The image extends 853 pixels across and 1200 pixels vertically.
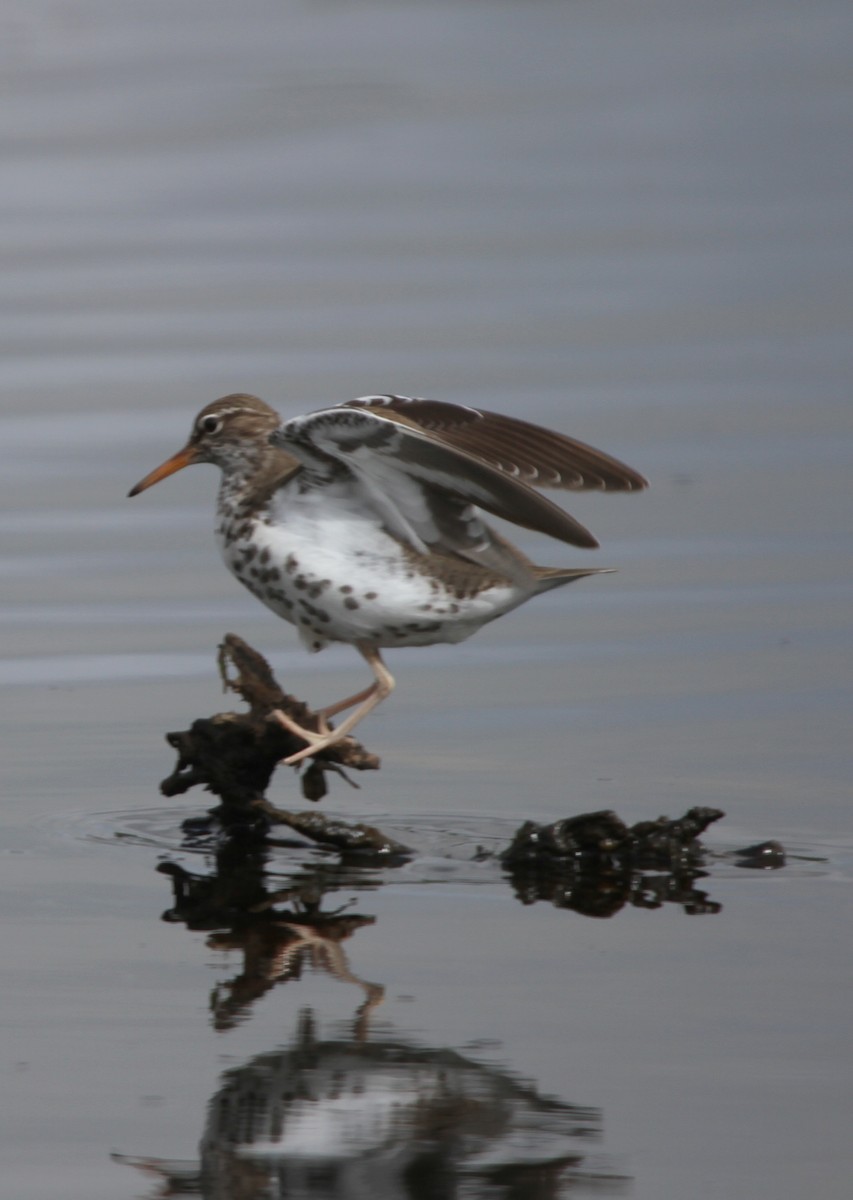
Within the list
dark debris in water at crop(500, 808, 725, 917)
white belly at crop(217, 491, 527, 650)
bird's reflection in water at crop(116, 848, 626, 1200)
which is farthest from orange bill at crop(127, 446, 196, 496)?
bird's reflection in water at crop(116, 848, 626, 1200)

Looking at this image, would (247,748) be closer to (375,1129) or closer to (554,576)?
(554,576)

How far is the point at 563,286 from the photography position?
Answer: 1822 cm

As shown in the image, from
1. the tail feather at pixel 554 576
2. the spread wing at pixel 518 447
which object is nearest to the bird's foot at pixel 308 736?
the tail feather at pixel 554 576

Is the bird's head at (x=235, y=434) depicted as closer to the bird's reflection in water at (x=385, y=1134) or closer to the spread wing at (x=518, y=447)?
the spread wing at (x=518, y=447)

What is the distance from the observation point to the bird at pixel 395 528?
310 inches

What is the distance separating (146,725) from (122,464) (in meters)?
4.24

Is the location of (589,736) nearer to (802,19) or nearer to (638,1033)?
(638,1033)

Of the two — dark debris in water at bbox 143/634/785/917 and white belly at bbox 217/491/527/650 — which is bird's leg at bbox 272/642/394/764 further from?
white belly at bbox 217/491/527/650

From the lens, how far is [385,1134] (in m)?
5.46

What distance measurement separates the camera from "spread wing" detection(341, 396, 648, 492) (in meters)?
7.97

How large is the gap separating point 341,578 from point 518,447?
73cm

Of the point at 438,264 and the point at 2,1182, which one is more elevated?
the point at 438,264

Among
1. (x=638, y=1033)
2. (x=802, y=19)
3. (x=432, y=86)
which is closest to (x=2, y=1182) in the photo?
(x=638, y=1033)

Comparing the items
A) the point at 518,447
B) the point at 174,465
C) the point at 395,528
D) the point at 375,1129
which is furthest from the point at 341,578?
the point at 375,1129
